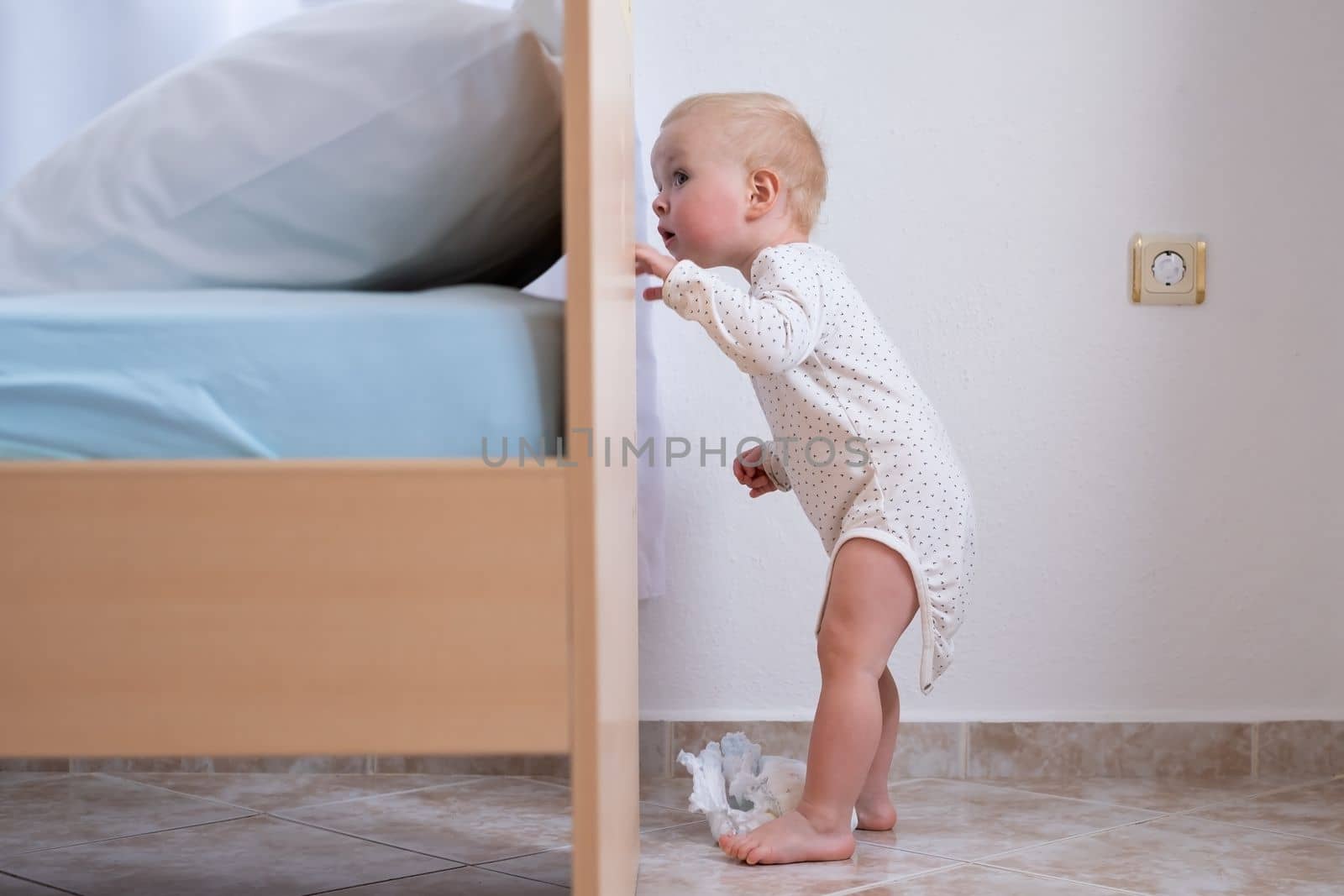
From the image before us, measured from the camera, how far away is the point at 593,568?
67cm

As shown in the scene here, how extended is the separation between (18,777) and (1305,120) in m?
1.66

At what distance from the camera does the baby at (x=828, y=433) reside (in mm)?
1142

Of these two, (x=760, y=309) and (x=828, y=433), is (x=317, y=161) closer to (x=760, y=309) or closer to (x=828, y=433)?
(x=760, y=309)

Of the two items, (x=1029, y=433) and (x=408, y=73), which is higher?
(x=408, y=73)

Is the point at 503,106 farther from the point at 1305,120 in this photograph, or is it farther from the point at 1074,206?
the point at 1305,120

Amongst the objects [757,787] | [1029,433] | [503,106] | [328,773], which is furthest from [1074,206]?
[328,773]

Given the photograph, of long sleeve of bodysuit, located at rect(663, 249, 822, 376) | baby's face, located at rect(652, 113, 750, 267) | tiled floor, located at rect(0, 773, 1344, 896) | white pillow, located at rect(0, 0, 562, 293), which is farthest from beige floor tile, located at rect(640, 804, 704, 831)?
white pillow, located at rect(0, 0, 562, 293)

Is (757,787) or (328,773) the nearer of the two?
(757,787)

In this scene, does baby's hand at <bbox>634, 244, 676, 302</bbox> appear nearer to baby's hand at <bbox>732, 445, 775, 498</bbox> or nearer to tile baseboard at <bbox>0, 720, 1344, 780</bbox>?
baby's hand at <bbox>732, 445, 775, 498</bbox>

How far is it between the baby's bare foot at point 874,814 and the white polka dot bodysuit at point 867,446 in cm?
13

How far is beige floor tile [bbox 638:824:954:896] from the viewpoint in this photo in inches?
41.4

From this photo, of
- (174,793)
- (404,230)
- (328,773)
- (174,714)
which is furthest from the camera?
(328,773)

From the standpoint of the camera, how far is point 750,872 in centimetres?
111

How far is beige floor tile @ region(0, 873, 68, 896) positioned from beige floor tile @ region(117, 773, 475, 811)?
0.29 m
